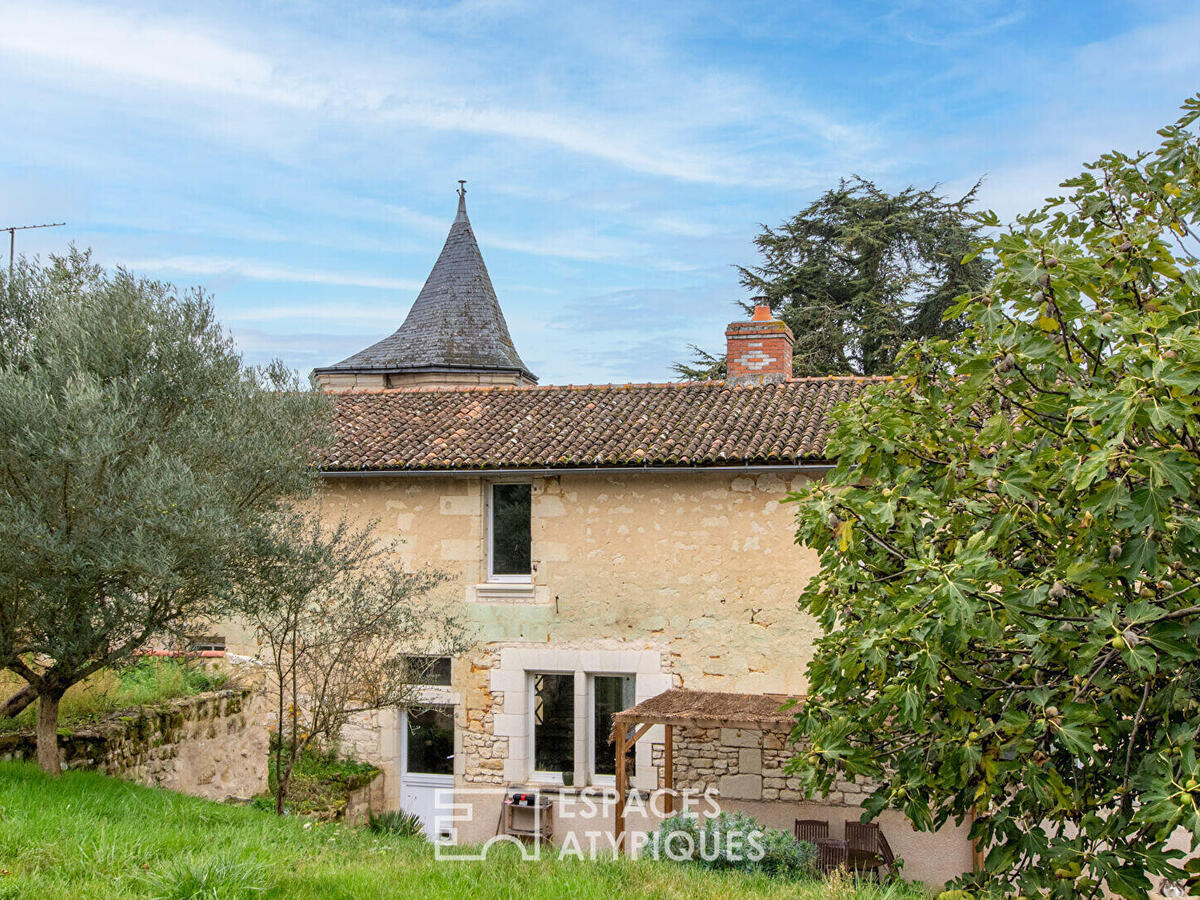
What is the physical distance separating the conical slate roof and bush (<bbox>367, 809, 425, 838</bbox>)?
576 inches

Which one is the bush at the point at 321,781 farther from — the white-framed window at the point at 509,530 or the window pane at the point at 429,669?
the white-framed window at the point at 509,530

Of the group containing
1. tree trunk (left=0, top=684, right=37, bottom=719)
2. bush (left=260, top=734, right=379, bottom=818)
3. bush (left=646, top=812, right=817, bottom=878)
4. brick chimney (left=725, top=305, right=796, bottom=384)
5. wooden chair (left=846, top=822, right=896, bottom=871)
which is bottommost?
wooden chair (left=846, top=822, right=896, bottom=871)

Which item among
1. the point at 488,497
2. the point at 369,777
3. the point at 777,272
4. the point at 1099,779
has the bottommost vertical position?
the point at 369,777

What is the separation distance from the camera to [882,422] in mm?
5133

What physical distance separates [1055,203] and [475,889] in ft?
17.6

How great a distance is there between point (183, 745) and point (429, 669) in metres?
3.44

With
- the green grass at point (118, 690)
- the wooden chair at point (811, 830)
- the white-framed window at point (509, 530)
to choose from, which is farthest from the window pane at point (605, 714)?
the green grass at point (118, 690)

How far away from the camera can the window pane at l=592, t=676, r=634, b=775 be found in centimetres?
1302

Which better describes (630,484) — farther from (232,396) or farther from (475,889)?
(475,889)

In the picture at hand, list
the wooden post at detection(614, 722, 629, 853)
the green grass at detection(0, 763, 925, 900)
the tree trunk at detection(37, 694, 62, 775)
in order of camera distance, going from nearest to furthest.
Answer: the green grass at detection(0, 763, 925, 900) < the tree trunk at detection(37, 694, 62, 775) < the wooden post at detection(614, 722, 629, 853)

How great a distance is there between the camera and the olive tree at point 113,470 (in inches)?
267

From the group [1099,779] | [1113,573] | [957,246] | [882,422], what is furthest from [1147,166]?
[957,246]

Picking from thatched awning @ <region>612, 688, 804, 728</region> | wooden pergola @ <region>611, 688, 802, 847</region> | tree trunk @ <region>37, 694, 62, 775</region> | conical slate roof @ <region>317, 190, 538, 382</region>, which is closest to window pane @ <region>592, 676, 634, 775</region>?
wooden pergola @ <region>611, 688, 802, 847</region>

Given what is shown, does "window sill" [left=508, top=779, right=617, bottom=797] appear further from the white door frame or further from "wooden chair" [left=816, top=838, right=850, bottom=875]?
"wooden chair" [left=816, top=838, right=850, bottom=875]
